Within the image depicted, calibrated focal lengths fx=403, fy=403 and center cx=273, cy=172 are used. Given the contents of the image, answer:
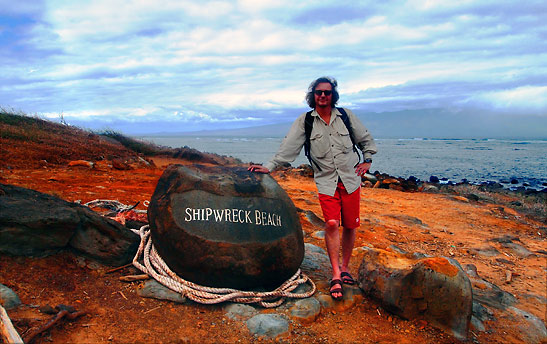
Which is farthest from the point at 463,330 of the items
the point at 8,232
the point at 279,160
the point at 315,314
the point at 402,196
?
the point at 402,196

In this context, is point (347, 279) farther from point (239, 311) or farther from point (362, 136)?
point (362, 136)

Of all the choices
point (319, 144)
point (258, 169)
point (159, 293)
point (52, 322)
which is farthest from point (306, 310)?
point (52, 322)

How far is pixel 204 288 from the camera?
12.3 ft

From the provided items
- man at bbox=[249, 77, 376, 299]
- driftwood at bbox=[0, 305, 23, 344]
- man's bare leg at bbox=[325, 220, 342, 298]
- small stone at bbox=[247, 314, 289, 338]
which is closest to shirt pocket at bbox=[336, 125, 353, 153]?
man at bbox=[249, 77, 376, 299]

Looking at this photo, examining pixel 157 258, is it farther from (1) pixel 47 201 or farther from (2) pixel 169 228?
(1) pixel 47 201

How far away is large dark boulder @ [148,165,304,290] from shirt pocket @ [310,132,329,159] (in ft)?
1.99

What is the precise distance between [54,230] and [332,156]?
2.75 m

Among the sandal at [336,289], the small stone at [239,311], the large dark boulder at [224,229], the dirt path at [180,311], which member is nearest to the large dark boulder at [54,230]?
the dirt path at [180,311]

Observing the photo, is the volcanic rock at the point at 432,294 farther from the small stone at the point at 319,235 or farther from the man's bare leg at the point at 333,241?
the small stone at the point at 319,235

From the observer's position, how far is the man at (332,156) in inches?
159

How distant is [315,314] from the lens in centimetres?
376

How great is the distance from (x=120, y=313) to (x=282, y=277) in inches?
60.1

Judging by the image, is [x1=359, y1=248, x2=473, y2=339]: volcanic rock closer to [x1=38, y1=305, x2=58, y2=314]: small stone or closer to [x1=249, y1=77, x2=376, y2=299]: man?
[x1=249, y1=77, x2=376, y2=299]: man

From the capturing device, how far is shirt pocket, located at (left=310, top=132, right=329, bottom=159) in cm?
404
